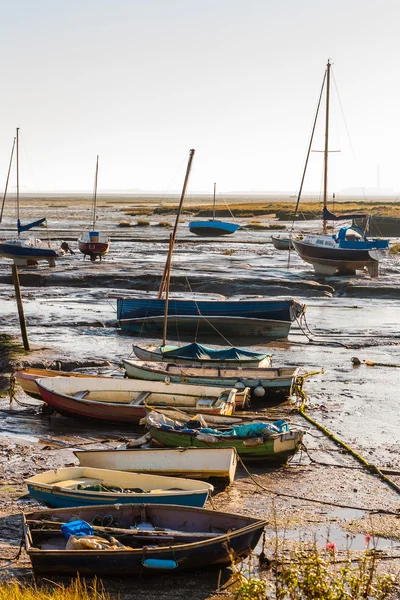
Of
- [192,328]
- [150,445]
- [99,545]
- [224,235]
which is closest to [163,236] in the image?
[224,235]

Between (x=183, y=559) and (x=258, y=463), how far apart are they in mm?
5325

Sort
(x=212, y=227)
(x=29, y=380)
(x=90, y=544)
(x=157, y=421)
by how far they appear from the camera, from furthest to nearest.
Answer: (x=212, y=227) < (x=29, y=380) < (x=157, y=421) < (x=90, y=544)

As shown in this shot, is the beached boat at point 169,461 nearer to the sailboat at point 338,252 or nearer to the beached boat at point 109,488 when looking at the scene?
the beached boat at point 109,488

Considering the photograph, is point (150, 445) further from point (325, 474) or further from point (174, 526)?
point (174, 526)

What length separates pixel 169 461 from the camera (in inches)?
546

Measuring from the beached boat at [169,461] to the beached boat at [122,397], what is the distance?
359cm

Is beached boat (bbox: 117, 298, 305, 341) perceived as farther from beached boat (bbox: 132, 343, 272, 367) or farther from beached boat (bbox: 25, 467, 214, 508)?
beached boat (bbox: 25, 467, 214, 508)

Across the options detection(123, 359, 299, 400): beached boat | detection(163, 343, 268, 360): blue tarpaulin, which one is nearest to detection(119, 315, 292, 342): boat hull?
detection(163, 343, 268, 360): blue tarpaulin

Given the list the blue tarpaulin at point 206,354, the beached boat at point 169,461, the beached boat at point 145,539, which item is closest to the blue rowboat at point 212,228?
the blue tarpaulin at point 206,354

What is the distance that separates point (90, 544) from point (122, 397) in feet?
28.1

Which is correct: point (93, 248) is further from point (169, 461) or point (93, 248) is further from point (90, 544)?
point (90, 544)

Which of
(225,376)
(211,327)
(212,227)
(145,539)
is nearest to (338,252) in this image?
(211,327)

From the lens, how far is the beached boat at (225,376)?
20.1m

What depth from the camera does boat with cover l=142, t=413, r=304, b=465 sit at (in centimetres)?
1505
